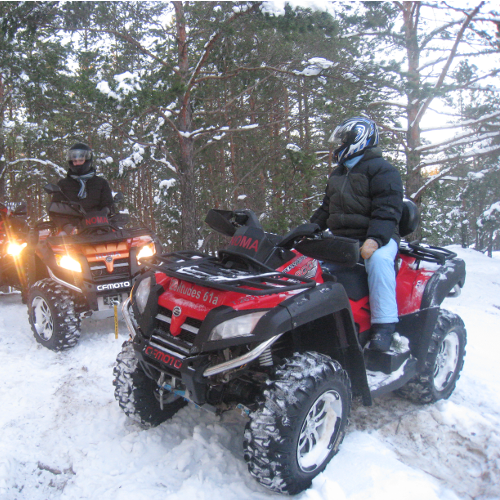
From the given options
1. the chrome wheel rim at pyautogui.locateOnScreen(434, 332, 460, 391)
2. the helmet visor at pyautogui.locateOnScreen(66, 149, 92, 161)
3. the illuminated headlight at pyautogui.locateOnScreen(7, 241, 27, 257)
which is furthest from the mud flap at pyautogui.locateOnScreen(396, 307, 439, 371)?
the illuminated headlight at pyautogui.locateOnScreen(7, 241, 27, 257)

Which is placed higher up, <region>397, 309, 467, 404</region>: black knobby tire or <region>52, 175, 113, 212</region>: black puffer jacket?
<region>52, 175, 113, 212</region>: black puffer jacket

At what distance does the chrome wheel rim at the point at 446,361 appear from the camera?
372 centimetres

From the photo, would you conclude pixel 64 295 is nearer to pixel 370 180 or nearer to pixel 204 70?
pixel 370 180

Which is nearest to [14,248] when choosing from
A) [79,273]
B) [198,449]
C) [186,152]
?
[79,273]

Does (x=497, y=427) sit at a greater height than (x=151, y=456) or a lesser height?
lesser

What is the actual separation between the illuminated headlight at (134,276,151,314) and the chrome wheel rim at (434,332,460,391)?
2485 mm

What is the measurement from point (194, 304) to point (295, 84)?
24.2 feet

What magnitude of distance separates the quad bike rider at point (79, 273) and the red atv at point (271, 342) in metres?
2.10

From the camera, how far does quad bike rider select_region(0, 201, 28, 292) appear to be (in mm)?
6977

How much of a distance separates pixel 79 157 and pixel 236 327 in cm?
496

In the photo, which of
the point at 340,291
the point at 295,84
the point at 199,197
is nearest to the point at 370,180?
the point at 340,291

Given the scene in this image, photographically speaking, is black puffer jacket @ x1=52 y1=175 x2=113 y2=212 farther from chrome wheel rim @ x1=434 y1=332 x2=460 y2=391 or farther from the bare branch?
the bare branch

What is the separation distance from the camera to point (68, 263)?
5074mm

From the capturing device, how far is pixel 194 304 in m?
2.59
